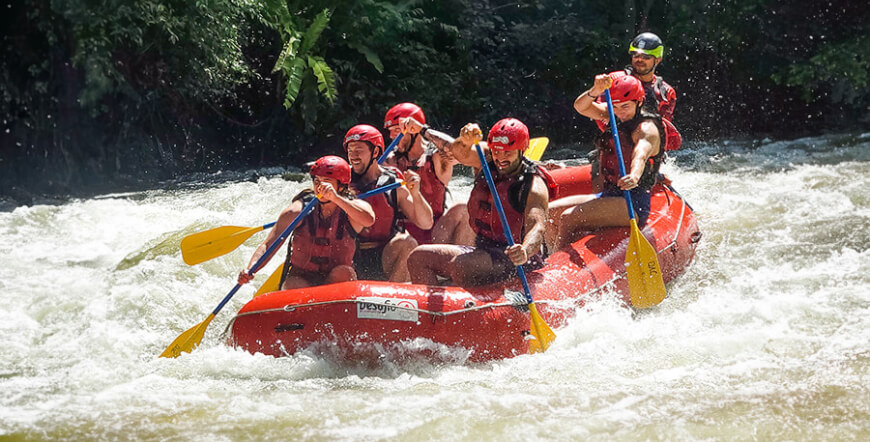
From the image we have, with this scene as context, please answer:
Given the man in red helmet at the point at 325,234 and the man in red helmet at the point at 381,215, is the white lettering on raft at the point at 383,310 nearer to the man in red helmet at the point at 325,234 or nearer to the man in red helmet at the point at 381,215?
the man in red helmet at the point at 325,234

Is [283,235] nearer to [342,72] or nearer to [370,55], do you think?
[370,55]

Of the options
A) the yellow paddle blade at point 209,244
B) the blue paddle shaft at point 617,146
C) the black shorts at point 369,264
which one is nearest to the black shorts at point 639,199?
the blue paddle shaft at point 617,146

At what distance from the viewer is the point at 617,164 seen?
20.8ft

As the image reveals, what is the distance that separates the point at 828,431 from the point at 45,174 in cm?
961

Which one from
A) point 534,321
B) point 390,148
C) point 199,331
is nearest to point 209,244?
point 199,331

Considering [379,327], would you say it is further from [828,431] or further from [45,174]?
[45,174]

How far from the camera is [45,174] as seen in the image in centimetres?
1105

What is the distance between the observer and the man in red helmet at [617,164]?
612 centimetres

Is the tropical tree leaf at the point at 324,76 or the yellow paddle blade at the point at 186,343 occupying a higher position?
the tropical tree leaf at the point at 324,76

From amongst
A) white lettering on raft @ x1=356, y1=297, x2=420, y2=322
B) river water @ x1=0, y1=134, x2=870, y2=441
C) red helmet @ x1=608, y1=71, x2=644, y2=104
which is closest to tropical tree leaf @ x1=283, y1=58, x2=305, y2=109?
river water @ x1=0, y1=134, x2=870, y2=441

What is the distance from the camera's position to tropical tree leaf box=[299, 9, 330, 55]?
35.9 ft

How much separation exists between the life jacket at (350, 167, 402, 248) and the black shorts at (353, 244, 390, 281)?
4 cm

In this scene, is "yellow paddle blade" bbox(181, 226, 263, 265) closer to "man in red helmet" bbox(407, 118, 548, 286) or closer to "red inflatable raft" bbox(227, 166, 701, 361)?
"red inflatable raft" bbox(227, 166, 701, 361)

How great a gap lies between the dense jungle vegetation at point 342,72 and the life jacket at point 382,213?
514 centimetres
